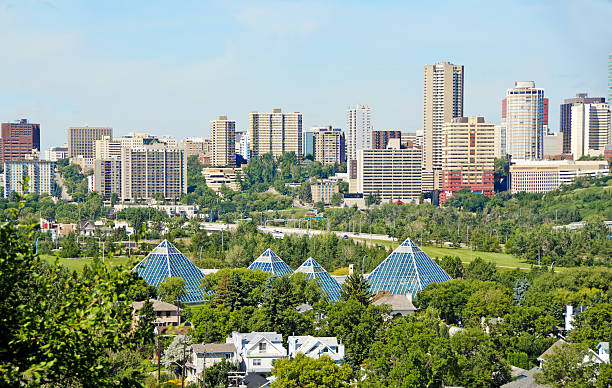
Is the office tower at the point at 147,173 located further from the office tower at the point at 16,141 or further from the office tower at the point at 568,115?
the office tower at the point at 568,115

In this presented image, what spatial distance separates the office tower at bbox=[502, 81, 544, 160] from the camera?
485ft

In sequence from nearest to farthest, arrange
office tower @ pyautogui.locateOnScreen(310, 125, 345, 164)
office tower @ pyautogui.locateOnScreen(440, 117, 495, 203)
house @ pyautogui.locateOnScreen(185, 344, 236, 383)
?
house @ pyautogui.locateOnScreen(185, 344, 236, 383) < office tower @ pyautogui.locateOnScreen(440, 117, 495, 203) < office tower @ pyautogui.locateOnScreen(310, 125, 345, 164)

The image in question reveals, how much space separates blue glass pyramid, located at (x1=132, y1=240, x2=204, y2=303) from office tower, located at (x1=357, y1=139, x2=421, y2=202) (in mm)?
66813

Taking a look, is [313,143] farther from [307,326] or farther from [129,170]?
[307,326]

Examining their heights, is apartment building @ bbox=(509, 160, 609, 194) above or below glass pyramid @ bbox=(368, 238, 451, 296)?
above

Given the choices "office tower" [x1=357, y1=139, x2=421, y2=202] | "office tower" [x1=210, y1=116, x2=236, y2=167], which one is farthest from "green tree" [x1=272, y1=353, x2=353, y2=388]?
"office tower" [x1=210, y1=116, x2=236, y2=167]

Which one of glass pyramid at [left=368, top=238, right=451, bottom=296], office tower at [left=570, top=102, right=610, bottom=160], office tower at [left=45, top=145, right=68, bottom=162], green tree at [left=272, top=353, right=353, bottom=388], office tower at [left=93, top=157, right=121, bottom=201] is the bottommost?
green tree at [left=272, top=353, right=353, bottom=388]

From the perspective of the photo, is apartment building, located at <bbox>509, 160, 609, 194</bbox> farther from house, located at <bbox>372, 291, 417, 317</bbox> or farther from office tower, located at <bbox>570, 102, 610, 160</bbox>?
house, located at <bbox>372, 291, 417, 317</bbox>

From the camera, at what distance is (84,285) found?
9594 millimetres

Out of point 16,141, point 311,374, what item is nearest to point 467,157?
point 16,141

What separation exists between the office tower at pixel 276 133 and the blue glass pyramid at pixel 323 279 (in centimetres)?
10614

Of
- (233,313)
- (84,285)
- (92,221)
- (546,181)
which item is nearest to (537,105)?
(546,181)

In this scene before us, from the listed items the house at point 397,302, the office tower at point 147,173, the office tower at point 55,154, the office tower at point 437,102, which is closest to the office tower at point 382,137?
the office tower at point 437,102

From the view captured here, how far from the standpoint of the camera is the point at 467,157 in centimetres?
11638
